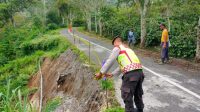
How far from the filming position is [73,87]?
42.0 feet

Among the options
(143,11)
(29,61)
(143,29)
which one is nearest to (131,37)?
(143,29)

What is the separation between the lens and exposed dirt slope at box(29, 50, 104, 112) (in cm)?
952

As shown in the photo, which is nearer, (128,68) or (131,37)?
(128,68)

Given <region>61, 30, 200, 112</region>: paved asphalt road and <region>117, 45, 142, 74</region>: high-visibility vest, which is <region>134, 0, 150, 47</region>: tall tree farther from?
<region>117, 45, 142, 74</region>: high-visibility vest

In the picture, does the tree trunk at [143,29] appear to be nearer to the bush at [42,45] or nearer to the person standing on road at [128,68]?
the bush at [42,45]

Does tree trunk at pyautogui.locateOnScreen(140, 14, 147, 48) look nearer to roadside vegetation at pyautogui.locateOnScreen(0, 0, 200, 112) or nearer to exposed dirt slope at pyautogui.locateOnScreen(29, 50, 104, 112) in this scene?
roadside vegetation at pyautogui.locateOnScreen(0, 0, 200, 112)

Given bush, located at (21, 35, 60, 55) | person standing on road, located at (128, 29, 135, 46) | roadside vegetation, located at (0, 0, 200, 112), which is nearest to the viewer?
roadside vegetation, located at (0, 0, 200, 112)

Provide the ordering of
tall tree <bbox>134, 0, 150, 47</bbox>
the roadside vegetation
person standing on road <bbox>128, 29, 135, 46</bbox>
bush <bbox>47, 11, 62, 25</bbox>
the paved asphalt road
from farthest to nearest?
bush <bbox>47, 11, 62, 25</bbox> → person standing on road <bbox>128, 29, 135, 46</bbox> → tall tree <bbox>134, 0, 150, 47</bbox> → the roadside vegetation → the paved asphalt road

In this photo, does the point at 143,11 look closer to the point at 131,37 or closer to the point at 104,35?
the point at 131,37

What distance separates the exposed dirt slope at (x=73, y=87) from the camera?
9516 mm

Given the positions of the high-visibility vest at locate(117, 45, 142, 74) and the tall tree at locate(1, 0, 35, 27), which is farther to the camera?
the tall tree at locate(1, 0, 35, 27)

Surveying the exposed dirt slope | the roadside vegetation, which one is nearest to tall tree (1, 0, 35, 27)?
the roadside vegetation

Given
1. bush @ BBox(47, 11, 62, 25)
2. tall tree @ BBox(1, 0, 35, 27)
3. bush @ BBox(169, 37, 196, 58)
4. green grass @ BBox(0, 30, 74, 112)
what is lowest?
green grass @ BBox(0, 30, 74, 112)

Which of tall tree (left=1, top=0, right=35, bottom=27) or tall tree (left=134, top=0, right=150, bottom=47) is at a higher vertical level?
tall tree (left=1, top=0, right=35, bottom=27)
